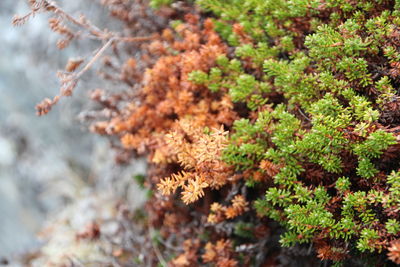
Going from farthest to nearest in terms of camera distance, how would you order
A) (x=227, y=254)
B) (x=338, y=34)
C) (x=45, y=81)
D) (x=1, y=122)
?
(x=1, y=122)
(x=45, y=81)
(x=227, y=254)
(x=338, y=34)

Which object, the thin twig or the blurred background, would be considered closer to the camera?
the thin twig

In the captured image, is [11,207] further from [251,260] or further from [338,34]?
[338,34]

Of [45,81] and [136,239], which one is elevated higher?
[45,81]

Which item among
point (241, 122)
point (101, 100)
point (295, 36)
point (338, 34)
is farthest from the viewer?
A: point (101, 100)

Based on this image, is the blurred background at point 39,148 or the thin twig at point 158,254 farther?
the blurred background at point 39,148

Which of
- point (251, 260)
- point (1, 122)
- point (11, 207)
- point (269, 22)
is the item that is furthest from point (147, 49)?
point (11, 207)

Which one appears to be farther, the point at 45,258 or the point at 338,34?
the point at 45,258

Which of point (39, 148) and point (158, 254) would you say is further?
point (39, 148)

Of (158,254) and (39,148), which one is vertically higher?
(158,254)
